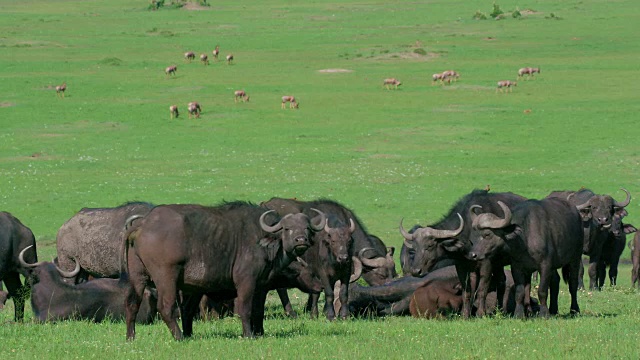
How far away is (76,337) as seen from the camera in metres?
14.3

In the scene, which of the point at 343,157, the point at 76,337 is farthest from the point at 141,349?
the point at 343,157

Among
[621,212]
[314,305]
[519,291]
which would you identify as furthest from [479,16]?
[519,291]

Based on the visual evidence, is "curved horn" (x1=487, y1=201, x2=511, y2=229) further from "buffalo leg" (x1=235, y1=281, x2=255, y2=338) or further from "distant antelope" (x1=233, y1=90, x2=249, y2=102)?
"distant antelope" (x1=233, y1=90, x2=249, y2=102)

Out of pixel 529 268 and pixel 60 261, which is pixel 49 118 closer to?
pixel 60 261

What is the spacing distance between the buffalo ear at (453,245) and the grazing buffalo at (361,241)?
2113 mm

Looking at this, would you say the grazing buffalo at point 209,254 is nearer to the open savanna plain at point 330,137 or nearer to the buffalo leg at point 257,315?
the buffalo leg at point 257,315

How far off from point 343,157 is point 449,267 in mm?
19557

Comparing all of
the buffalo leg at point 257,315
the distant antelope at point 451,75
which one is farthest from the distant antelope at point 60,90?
the buffalo leg at point 257,315

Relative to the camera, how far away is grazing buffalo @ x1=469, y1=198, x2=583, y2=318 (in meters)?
16.1

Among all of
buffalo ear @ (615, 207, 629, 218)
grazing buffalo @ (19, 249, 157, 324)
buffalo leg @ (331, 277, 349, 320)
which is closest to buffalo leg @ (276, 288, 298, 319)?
buffalo leg @ (331, 277, 349, 320)

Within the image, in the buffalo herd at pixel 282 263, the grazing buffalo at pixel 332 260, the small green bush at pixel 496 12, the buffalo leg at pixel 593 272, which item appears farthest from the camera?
the small green bush at pixel 496 12

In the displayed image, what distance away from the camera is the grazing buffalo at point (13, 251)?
57.0 ft

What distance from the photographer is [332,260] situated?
56.4 ft

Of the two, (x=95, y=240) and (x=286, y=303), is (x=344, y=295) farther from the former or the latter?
(x=95, y=240)
